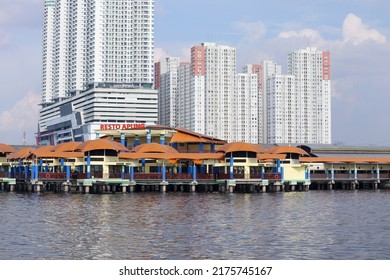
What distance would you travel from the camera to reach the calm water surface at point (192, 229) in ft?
132

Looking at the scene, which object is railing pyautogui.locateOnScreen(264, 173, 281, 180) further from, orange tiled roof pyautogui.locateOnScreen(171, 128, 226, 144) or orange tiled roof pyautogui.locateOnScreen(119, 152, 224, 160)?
orange tiled roof pyautogui.locateOnScreen(171, 128, 226, 144)

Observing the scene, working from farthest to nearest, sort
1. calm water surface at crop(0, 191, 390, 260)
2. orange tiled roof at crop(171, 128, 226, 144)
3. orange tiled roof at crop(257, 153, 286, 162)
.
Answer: orange tiled roof at crop(171, 128, 226, 144) < orange tiled roof at crop(257, 153, 286, 162) < calm water surface at crop(0, 191, 390, 260)

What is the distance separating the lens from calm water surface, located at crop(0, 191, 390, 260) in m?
40.2

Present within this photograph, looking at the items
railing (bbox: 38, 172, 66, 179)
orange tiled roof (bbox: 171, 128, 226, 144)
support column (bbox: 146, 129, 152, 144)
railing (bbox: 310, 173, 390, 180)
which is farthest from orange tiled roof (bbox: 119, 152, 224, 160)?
railing (bbox: 310, 173, 390, 180)

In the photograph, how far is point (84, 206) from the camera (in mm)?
72250

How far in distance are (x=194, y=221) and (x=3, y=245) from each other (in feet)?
62.2

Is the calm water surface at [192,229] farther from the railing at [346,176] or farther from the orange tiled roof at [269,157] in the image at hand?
the railing at [346,176]

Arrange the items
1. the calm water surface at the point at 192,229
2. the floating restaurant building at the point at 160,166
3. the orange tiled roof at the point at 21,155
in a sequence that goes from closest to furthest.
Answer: the calm water surface at the point at 192,229, the floating restaurant building at the point at 160,166, the orange tiled roof at the point at 21,155

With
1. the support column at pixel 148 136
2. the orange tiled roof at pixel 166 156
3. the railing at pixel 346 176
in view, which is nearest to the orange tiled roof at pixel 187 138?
the support column at pixel 148 136

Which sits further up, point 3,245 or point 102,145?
point 102,145

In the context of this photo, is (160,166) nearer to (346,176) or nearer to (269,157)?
(269,157)

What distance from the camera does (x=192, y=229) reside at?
2030 inches
